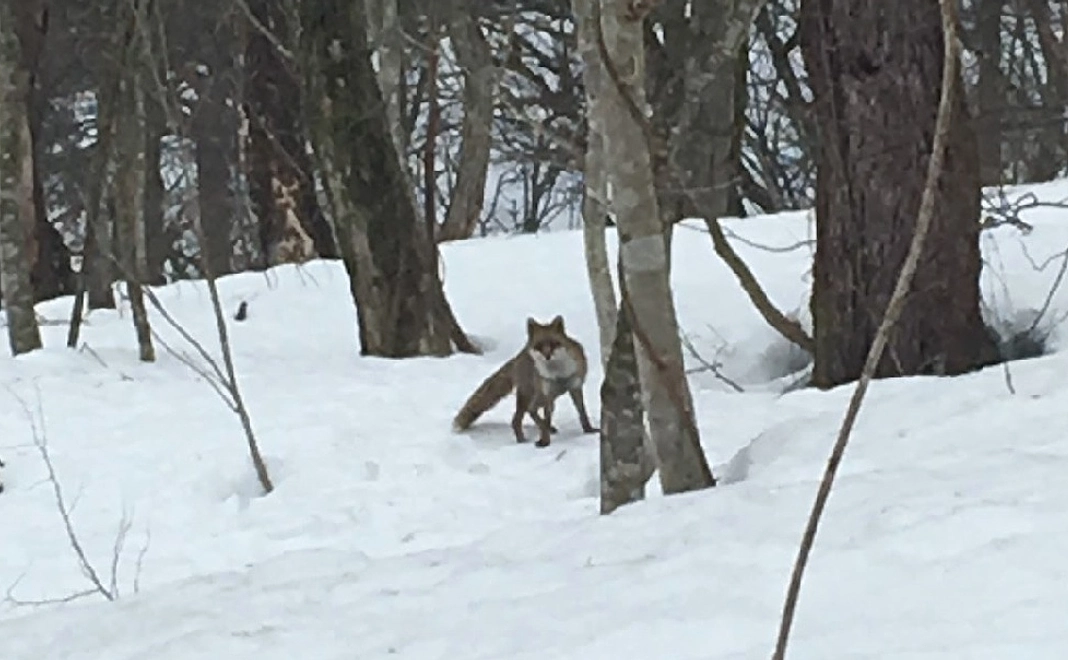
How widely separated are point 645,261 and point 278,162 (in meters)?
9.51

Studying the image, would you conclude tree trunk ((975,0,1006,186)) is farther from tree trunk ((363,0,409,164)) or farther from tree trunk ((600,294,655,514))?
tree trunk ((600,294,655,514))

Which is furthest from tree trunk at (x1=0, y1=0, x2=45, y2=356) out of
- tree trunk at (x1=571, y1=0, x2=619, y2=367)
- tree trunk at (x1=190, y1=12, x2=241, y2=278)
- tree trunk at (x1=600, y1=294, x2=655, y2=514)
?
tree trunk at (x1=600, y1=294, x2=655, y2=514)

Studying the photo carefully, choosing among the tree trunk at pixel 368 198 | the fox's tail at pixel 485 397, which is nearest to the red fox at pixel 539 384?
the fox's tail at pixel 485 397

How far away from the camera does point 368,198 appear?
32.2 ft

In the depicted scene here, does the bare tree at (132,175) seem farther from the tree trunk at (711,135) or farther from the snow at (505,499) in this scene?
the tree trunk at (711,135)

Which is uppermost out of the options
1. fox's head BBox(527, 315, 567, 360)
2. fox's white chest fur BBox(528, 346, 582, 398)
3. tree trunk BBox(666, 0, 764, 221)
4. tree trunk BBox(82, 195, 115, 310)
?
tree trunk BBox(666, 0, 764, 221)

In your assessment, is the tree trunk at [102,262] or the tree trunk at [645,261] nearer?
the tree trunk at [645,261]

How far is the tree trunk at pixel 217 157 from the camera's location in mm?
16484

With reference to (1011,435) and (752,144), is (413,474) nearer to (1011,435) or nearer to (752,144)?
(1011,435)

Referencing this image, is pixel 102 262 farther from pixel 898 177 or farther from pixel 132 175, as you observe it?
pixel 898 177

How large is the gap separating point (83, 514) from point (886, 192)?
3.48m

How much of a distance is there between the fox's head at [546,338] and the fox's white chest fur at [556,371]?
2cm

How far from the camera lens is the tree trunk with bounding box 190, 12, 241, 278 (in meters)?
16.5


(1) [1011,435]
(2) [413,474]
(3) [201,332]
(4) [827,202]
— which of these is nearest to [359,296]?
(3) [201,332]
